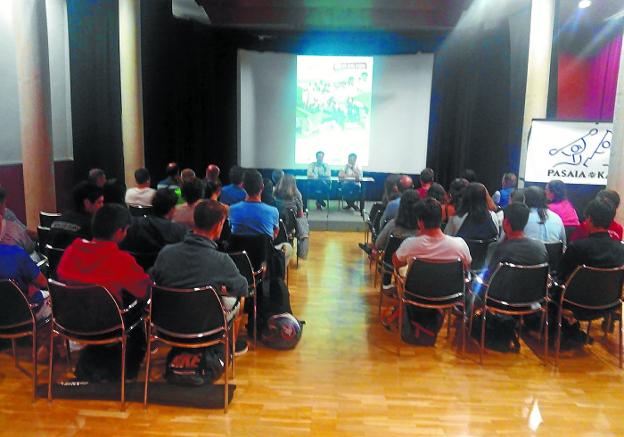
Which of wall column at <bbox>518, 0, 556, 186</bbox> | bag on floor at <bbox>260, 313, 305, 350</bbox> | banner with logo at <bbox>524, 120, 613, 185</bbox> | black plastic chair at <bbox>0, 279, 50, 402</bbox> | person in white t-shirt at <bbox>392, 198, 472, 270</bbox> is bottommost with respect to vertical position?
bag on floor at <bbox>260, 313, 305, 350</bbox>

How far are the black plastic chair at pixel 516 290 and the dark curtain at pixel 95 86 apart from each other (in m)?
6.12

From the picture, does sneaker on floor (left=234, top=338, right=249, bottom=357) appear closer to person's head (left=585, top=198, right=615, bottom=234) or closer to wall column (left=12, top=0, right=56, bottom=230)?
person's head (left=585, top=198, right=615, bottom=234)

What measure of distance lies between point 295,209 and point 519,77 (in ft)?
15.5

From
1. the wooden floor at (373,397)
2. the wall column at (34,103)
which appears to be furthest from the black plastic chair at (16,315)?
the wall column at (34,103)

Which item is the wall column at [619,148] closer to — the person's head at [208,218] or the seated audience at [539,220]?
the seated audience at [539,220]

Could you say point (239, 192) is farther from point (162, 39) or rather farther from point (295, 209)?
point (162, 39)

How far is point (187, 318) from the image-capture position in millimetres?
2605

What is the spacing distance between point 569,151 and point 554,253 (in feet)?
10.6

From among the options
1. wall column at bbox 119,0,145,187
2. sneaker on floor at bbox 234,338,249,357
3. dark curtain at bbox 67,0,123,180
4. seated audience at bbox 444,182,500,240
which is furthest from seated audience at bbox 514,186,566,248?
dark curtain at bbox 67,0,123,180

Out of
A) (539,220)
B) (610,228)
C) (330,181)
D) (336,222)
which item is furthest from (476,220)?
(330,181)

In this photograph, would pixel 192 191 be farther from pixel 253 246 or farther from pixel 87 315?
pixel 87 315

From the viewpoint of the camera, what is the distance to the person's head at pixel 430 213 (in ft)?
11.0

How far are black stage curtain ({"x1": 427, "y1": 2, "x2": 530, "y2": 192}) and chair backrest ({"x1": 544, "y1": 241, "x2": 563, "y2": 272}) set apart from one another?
434cm

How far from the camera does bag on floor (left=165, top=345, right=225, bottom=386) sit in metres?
2.83
